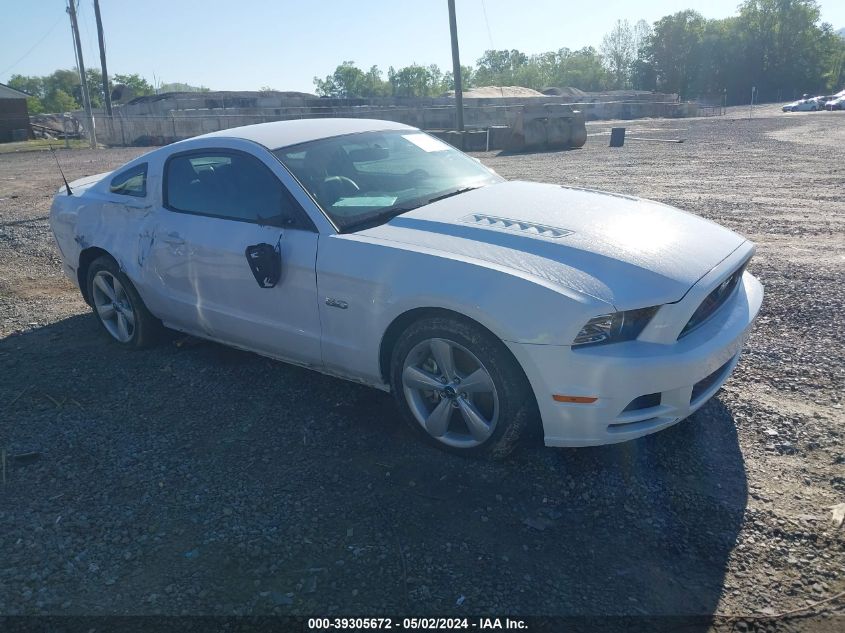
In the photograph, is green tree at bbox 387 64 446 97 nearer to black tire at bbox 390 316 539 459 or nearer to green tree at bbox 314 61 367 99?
green tree at bbox 314 61 367 99

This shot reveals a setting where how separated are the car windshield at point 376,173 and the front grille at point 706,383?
1.89m

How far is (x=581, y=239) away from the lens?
3312 millimetres

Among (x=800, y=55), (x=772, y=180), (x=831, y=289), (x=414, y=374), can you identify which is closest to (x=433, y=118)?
(x=772, y=180)

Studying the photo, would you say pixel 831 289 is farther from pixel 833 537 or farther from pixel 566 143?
pixel 566 143

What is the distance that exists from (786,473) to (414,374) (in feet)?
6.02

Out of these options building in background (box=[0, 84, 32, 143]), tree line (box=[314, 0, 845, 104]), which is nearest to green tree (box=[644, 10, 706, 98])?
tree line (box=[314, 0, 845, 104])

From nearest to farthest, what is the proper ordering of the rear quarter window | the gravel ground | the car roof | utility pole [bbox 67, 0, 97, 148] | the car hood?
the gravel ground → the car hood → the car roof → the rear quarter window → utility pole [bbox 67, 0, 97, 148]

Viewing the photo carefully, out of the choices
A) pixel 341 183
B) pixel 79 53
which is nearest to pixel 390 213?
pixel 341 183

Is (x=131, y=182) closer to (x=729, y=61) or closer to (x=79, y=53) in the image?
(x=79, y=53)

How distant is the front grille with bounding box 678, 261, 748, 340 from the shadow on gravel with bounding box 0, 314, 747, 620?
670 millimetres

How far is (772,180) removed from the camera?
40.9ft

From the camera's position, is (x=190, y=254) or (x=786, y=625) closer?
(x=786, y=625)

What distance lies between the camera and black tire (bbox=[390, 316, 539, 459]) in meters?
3.11

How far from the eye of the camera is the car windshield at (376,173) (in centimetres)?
391
